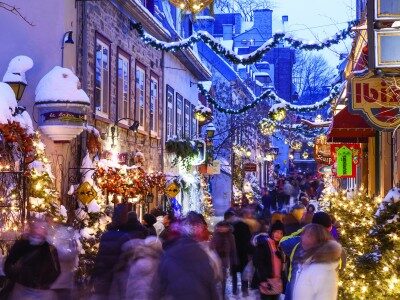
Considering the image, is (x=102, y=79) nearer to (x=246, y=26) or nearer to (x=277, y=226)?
(x=277, y=226)

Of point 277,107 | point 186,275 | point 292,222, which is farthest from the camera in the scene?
point 277,107

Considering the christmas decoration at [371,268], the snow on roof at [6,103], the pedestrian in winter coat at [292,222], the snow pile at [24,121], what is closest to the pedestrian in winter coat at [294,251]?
the christmas decoration at [371,268]

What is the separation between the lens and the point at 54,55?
52.0 ft

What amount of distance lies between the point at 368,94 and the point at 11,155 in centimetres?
594

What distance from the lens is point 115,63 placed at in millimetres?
20438

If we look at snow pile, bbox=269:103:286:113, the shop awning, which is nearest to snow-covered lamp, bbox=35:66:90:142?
the shop awning

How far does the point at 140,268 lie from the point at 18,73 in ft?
20.5

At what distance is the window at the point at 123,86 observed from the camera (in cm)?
2103

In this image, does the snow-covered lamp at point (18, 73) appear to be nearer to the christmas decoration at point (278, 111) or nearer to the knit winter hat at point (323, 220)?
the knit winter hat at point (323, 220)

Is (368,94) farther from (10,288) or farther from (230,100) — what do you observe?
(230,100)

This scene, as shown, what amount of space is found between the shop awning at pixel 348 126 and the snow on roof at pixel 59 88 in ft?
26.2

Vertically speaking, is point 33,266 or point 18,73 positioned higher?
point 18,73

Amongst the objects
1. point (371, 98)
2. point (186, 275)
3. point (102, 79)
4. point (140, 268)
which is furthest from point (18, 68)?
point (186, 275)

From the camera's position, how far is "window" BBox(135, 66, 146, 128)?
2341cm
